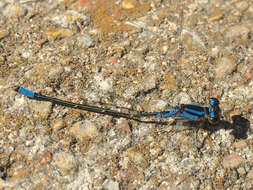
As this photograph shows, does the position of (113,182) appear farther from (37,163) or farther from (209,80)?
(209,80)

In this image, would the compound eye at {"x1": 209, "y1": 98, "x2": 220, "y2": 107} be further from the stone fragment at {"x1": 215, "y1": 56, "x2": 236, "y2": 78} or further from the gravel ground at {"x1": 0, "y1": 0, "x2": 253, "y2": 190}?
the stone fragment at {"x1": 215, "y1": 56, "x2": 236, "y2": 78}

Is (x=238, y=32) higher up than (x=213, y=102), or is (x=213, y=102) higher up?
(x=238, y=32)

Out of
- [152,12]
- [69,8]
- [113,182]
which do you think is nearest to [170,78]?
[152,12]

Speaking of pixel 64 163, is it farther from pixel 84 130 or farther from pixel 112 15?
pixel 112 15

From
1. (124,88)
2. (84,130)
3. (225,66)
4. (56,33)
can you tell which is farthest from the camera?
(56,33)

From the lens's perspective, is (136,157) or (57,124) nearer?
(136,157)

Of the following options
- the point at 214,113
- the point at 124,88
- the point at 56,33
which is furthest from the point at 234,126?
the point at 56,33

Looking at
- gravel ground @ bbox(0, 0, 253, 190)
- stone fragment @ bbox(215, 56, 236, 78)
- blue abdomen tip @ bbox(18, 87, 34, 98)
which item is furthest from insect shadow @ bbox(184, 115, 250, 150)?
blue abdomen tip @ bbox(18, 87, 34, 98)

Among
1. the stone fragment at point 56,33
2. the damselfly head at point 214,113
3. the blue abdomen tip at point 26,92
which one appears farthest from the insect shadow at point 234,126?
the stone fragment at point 56,33
